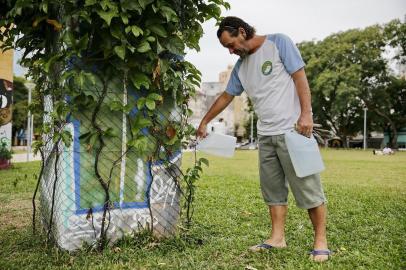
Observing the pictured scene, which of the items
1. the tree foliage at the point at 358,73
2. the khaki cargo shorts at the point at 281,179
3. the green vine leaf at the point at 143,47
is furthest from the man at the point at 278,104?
the tree foliage at the point at 358,73

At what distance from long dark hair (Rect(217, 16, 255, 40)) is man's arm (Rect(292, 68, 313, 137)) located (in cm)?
54

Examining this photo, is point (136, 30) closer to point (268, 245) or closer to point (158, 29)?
point (158, 29)

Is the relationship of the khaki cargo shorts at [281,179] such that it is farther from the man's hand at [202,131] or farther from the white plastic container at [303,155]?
the man's hand at [202,131]

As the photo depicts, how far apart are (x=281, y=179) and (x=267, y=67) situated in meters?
1.00

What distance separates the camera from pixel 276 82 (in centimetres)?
352

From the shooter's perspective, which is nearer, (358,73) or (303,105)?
(303,105)

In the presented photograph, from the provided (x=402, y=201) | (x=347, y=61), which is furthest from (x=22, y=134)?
(x=402, y=201)

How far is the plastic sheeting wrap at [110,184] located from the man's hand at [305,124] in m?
1.26

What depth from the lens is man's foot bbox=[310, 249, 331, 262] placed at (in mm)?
3406

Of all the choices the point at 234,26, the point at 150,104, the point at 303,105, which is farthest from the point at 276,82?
the point at 150,104

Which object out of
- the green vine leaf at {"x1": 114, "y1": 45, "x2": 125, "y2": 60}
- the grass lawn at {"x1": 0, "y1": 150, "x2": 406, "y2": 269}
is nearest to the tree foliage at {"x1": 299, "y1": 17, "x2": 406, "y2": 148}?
the grass lawn at {"x1": 0, "y1": 150, "x2": 406, "y2": 269}

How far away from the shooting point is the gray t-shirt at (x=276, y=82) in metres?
3.47

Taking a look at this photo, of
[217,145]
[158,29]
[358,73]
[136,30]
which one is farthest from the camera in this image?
[358,73]

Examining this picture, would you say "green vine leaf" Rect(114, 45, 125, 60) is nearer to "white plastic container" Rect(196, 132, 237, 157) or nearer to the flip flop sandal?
"white plastic container" Rect(196, 132, 237, 157)
